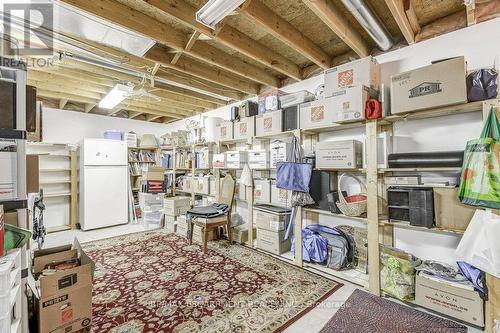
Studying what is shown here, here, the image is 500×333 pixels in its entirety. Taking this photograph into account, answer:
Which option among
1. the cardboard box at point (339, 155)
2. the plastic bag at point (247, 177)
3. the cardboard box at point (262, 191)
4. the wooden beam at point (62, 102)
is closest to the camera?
the cardboard box at point (339, 155)

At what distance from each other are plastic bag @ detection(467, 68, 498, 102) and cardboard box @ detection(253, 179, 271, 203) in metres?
2.22

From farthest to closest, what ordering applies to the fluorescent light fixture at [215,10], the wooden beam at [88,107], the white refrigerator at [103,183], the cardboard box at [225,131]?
the wooden beam at [88,107] → the white refrigerator at [103,183] → the cardboard box at [225,131] → the fluorescent light fixture at [215,10]

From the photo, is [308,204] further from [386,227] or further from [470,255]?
[470,255]

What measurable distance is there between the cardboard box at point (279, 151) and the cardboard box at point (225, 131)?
2.86ft

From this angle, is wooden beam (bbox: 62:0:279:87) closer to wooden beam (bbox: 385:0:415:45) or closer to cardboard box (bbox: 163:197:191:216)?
wooden beam (bbox: 385:0:415:45)

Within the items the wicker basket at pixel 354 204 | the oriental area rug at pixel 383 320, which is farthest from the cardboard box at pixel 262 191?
the oriental area rug at pixel 383 320

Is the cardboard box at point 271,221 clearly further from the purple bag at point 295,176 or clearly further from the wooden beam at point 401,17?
the wooden beam at point 401,17

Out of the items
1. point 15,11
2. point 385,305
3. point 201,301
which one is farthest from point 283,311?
point 15,11

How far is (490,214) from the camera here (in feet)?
5.45

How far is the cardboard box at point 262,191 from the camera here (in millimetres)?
3326

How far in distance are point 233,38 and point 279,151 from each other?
147cm

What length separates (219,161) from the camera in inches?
154

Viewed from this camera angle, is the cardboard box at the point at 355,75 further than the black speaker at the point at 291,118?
No

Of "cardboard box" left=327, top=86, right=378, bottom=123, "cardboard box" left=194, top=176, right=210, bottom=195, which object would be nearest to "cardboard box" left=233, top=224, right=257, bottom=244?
"cardboard box" left=194, top=176, right=210, bottom=195
